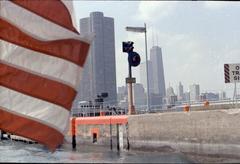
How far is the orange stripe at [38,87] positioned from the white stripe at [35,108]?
8cm

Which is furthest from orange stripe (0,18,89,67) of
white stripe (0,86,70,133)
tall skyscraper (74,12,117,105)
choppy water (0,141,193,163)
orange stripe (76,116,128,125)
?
tall skyscraper (74,12,117,105)

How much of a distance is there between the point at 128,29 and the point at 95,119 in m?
8.88

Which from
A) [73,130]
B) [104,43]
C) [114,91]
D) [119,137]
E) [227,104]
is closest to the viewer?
[227,104]

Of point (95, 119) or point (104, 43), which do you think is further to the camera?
point (104, 43)

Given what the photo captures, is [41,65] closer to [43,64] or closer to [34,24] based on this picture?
[43,64]

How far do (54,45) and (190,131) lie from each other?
2078 cm

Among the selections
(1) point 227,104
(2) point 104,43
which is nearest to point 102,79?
(2) point 104,43

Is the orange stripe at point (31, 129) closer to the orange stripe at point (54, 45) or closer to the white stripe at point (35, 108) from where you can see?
the white stripe at point (35, 108)

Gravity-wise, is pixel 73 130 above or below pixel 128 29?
below

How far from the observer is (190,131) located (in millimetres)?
27641

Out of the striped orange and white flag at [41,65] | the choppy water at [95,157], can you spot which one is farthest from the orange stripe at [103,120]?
the striped orange and white flag at [41,65]

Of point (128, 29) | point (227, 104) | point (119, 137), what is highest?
point (128, 29)

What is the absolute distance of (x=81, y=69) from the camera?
765 cm

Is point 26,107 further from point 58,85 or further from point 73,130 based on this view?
point 73,130
